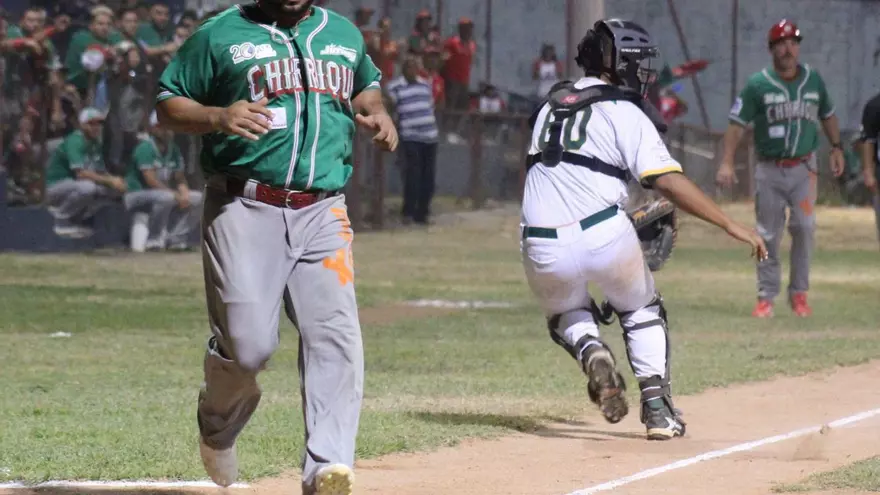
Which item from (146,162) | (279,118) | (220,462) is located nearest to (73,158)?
(146,162)

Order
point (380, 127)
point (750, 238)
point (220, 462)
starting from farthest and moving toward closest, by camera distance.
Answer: point (750, 238) → point (220, 462) → point (380, 127)

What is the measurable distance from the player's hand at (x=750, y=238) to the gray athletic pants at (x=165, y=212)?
1281cm

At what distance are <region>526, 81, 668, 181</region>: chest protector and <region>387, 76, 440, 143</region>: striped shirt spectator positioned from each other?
15737 mm

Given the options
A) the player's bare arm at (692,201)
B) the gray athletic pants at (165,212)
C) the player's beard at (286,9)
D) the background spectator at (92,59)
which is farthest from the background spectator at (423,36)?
the player's beard at (286,9)

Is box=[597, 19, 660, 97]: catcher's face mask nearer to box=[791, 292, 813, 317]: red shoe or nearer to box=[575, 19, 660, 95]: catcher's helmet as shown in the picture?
box=[575, 19, 660, 95]: catcher's helmet

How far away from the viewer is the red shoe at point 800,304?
14852 millimetres

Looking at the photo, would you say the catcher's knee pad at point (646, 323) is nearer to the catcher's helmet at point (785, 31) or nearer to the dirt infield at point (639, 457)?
the dirt infield at point (639, 457)

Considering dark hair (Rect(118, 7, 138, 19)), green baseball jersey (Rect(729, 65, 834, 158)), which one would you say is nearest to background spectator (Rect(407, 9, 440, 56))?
dark hair (Rect(118, 7, 138, 19))

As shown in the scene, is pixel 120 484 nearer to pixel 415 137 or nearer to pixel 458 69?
pixel 415 137

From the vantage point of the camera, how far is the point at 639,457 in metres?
7.85

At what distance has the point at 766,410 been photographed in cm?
945

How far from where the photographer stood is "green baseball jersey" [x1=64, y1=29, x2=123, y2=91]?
19609 mm

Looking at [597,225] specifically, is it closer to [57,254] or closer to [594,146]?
[594,146]

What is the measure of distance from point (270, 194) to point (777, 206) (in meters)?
9.04
